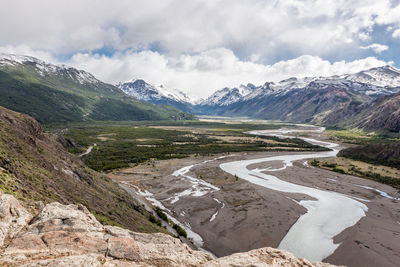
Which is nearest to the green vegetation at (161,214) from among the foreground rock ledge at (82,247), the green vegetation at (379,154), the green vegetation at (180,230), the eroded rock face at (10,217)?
the green vegetation at (180,230)

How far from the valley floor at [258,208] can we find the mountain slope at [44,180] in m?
12.1

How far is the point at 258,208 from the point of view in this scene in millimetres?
50438

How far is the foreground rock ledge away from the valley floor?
22.2 m

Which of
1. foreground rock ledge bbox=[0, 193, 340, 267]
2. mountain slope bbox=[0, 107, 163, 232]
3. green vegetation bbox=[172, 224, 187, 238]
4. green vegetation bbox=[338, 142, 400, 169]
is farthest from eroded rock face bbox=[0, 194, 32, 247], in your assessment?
green vegetation bbox=[338, 142, 400, 169]

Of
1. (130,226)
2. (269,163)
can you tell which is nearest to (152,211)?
(130,226)

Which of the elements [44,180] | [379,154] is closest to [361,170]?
[379,154]

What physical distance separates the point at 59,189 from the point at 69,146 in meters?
98.6

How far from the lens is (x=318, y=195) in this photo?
60375 mm

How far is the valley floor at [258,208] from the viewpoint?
36031mm

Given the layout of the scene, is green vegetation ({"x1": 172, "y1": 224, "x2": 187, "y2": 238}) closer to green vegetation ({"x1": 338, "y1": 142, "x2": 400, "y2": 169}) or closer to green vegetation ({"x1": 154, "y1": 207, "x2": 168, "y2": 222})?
green vegetation ({"x1": 154, "y1": 207, "x2": 168, "y2": 222})

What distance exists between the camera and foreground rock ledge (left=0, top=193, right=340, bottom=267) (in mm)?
12609

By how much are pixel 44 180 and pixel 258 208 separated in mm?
39770

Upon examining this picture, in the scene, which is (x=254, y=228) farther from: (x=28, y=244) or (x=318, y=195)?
(x=28, y=244)

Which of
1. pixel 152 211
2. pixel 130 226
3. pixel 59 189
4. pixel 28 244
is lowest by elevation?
pixel 152 211
